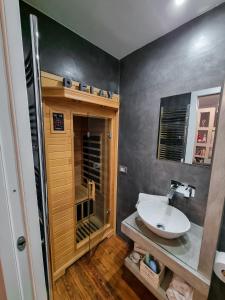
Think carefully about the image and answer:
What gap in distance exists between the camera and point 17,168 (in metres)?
0.52

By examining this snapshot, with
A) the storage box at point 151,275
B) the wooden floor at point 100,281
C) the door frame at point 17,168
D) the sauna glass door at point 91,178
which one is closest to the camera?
the door frame at point 17,168

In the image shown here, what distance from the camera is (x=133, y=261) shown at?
59.7 inches

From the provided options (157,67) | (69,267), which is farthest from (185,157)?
(69,267)

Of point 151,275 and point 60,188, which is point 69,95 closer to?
point 60,188

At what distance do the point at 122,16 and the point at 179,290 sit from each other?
2.42m

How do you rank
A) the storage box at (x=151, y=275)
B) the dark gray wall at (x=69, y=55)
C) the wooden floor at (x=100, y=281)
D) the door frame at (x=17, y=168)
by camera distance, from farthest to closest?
the wooden floor at (x=100, y=281) < the storage box at (x=151, y=275) < the dark gray wall at (x=69, y=55) < the door frame at (x=17, y=168)

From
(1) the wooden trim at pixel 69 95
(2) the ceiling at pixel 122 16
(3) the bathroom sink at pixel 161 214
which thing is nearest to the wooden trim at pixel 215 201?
(3) the bathroom sink at pixel 161 214

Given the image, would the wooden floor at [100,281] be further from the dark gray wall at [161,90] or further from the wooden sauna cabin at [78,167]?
the dark gray wall at [161,90]

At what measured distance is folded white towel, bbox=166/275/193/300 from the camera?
3.66 feet

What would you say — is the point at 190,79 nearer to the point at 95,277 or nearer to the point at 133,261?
the point at 133,261

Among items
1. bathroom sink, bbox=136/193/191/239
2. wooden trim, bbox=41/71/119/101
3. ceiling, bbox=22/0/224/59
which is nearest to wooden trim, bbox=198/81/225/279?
bathroom sink, bbox=136/193/191/239

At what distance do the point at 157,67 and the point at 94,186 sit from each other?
1.70 meters

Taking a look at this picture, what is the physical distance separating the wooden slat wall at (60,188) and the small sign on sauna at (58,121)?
0.04 meters

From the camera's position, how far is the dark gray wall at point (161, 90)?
111 centimetres
